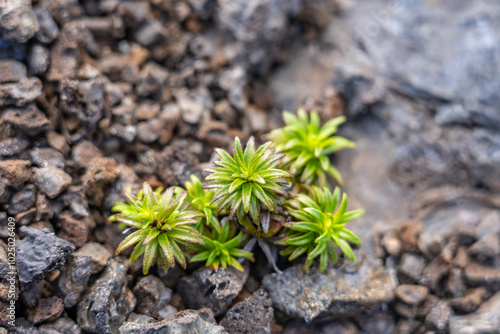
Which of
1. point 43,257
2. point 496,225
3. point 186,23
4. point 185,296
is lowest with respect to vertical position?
point 43,257

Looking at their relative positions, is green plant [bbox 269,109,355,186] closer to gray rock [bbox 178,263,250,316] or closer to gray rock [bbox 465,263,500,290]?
gray rock [bbox 178,263,250,316]

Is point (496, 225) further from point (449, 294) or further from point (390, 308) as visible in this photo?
point (390, 308)

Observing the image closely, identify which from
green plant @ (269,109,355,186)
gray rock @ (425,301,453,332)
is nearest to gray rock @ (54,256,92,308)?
green plant @ (269,109,355,186)

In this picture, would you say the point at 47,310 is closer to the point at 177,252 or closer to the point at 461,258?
the point at 177,252

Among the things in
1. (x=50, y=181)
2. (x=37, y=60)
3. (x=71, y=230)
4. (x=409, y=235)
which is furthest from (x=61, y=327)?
(x=409, y=235)

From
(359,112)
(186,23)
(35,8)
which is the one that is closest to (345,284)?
(359,112)

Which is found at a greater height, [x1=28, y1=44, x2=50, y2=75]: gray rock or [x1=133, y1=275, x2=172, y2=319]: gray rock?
[x1=28, y1=44, x2=50, y2=75]: gray rock

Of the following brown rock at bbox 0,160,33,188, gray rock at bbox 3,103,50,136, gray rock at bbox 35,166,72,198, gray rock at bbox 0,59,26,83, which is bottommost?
brown rock at bbox 0,160,33,188
